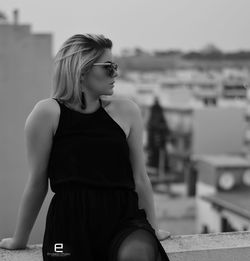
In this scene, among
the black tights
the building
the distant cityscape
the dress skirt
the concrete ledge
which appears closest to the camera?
the black tights

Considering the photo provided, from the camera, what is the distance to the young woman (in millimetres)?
1966

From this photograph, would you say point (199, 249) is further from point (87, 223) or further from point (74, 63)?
point (74, 63)

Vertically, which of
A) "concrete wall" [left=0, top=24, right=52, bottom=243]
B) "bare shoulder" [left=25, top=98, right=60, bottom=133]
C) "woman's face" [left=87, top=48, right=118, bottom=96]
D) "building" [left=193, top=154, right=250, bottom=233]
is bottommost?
"building" [left=193, top=154, right=250, bottom=233]

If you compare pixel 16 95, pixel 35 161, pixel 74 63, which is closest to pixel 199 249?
pixel 35 161

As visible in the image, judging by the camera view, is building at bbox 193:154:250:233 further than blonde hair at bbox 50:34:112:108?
Yes

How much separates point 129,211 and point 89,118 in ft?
1.10

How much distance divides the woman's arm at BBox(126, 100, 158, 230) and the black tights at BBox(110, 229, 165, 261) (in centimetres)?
30

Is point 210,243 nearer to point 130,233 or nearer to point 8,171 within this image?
point 130,233

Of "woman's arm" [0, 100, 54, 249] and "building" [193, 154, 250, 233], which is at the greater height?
"woman's arm" [0, 100, 54, 249]

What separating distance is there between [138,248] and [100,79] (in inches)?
23.6

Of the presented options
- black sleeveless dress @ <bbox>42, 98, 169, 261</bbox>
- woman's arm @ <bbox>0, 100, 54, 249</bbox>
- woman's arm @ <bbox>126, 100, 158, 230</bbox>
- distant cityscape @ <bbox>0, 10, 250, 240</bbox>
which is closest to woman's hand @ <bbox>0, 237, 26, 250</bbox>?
woman's arm @ <bbox>0, 100, 54, 249</bbox>

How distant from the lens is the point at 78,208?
1974mm

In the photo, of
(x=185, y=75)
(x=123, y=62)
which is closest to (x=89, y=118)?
(x=185, y=75)

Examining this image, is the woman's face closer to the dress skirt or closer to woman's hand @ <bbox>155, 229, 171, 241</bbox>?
the dress skirt
